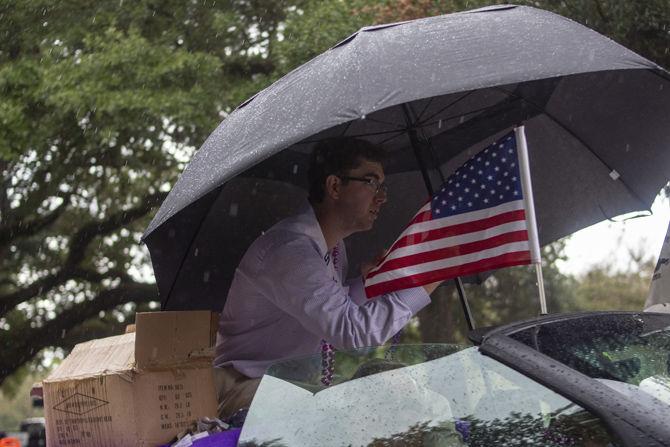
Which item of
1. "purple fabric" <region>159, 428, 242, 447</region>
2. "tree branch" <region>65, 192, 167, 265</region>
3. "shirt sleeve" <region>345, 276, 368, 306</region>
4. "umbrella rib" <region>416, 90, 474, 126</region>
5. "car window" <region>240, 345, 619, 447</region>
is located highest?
"tree branch" <region>65, 192, 167, 265</region>

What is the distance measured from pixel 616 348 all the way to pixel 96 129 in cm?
937

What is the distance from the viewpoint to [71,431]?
3.70 metres

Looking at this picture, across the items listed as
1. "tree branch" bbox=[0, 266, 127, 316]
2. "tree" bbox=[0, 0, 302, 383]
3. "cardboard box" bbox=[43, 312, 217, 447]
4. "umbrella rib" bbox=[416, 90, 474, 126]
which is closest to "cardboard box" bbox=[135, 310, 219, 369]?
"cardboard box" bbox=[43, 312, 217, 447]

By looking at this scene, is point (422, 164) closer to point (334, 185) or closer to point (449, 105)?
point (449, 105)

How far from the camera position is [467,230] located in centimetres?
388

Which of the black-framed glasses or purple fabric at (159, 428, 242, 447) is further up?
the black-framed glasses

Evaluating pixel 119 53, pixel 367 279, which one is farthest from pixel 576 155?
pixel 119 53

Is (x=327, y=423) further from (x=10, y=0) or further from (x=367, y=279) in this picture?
(x=10, y=0)

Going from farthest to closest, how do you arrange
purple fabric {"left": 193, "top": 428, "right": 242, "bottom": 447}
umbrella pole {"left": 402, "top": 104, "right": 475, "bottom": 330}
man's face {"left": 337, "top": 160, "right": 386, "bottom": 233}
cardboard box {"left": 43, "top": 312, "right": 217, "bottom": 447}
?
umbrella pole {"left": 402, "top": 104, "right": 475, "bottom": 330}, man's face {"left": 337, "top": 160, "right": 386, "bottom": 233}, cardboard box {"left": 43, "top": 312, "right": 217, "bottom": 447}, purple fabric {"left": 193, "top": 428, "right": 242, "bottom": 447}

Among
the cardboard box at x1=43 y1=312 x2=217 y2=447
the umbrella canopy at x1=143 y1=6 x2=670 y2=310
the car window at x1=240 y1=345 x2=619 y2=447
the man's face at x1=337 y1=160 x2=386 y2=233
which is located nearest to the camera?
the car window at x1=240 y1=345 x2=619 y2=447

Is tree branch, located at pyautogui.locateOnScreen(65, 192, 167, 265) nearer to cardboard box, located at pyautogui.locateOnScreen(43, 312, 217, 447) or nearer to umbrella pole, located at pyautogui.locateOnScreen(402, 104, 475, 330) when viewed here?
umbrella pole, located at pyautogui.locateOnScreen(402, 104, 475, 330)

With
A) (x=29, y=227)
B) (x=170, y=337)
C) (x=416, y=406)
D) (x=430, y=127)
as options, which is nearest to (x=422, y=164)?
(x=430, y=127)

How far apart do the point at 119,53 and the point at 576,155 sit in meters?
6.90

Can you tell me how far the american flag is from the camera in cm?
381
